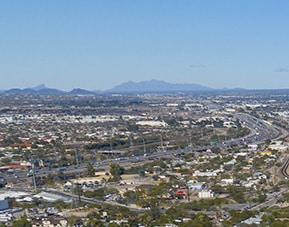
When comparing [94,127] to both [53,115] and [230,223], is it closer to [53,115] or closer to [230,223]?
[53,115]

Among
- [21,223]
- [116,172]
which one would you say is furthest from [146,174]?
[21,223]

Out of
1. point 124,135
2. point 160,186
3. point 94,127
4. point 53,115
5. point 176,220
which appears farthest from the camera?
point 53,115

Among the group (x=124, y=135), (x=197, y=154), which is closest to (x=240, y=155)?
(x=197, y=154)

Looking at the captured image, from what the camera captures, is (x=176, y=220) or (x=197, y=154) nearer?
(x=176, y=220)

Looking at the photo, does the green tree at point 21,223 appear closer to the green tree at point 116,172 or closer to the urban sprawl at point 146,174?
the urban sprawl at point 146,174

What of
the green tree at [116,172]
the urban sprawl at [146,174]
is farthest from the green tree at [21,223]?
the green tree at [116,172]

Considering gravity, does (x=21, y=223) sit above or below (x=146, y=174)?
above

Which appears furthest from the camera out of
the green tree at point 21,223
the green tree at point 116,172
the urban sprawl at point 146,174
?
the green tree at point 116,172

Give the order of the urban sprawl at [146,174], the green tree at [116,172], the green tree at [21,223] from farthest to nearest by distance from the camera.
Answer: the green tree at [116,172] < the urban sprawl at [146,174] < the green tree at [21,223]

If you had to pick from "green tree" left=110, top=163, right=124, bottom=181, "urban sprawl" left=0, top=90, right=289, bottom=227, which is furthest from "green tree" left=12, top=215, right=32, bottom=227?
"green tree" left=110, top=163, right=124, bottom=181

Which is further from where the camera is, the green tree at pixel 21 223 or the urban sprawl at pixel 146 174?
the urban sprawl at pixel 146 174

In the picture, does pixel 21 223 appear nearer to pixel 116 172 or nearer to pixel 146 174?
pixel 116 172
